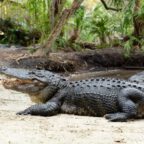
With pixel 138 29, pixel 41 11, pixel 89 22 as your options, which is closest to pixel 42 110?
pixel 41 11

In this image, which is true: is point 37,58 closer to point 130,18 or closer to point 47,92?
point 130,18

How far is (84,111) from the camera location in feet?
19.1

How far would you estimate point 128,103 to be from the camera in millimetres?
5418

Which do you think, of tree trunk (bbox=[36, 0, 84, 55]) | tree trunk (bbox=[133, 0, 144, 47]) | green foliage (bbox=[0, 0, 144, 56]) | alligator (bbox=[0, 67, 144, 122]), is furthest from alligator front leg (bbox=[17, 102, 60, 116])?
tree trunk (bbox=[133, 0, 144, 47])

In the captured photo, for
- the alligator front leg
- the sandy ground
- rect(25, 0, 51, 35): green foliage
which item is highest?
rect(25, 0, 51, 35): green foliage

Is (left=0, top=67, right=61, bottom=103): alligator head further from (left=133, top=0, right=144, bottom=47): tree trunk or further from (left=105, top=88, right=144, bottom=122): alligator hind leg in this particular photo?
(left=133, top=0, right=144, bottom=47): tree trunk

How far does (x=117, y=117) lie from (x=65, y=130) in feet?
3.24

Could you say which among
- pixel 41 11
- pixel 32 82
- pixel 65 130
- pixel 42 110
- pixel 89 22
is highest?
pixel 41 11

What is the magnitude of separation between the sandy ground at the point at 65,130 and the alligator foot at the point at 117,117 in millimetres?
82

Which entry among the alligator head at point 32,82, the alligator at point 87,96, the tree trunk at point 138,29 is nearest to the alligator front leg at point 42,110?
the alligator at point 87,96

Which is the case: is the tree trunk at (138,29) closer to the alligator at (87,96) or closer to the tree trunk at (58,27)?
the tree trunk at (58,27)

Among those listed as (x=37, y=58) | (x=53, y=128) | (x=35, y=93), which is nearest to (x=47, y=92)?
(x=35, y=93)

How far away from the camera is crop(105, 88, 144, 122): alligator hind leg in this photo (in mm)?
5376

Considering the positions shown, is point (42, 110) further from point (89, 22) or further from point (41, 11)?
point (89, 22)
